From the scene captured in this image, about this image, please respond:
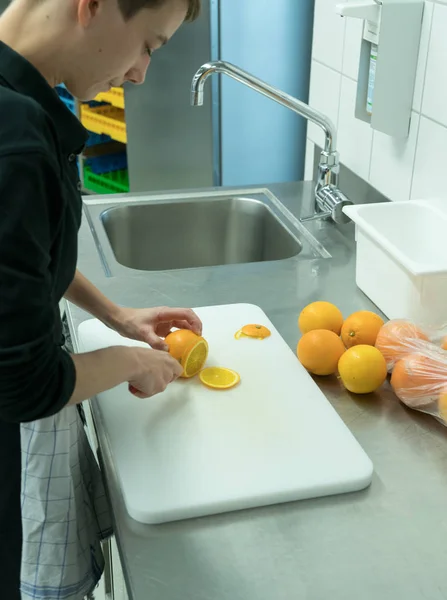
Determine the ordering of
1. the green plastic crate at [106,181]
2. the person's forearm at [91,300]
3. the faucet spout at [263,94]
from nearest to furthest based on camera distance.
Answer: the person's forearm at [91,300]
the faucet spout at [263,94]
the green plastic crate at [106,181]

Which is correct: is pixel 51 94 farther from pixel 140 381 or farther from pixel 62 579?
pixel 62 579

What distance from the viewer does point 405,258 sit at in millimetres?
1045

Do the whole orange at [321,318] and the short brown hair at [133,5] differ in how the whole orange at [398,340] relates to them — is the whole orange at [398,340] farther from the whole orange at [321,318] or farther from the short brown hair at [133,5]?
the short brown hair at [133,5]

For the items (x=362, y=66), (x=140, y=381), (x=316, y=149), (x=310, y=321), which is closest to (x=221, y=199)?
(x=316, y=149)

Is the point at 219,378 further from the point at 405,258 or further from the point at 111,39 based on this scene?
the point at 111,39

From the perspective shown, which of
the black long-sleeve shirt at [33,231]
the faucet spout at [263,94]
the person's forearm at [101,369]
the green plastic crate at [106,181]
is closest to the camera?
the black long-sleeve shirt at [33,231]

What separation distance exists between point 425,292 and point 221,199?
763 mm

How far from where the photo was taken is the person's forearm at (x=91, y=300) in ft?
3.33

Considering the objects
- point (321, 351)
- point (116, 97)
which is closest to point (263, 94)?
point (321, 351)

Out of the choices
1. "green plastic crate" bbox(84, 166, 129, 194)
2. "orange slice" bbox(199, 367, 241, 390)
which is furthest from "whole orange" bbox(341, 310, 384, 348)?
"green plastic crate" bbox(84, 166, 129, 194)

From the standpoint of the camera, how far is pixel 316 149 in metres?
1.82

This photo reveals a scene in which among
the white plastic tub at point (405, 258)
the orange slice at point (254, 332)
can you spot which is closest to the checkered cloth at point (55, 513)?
the orange slice at point (254, 332)

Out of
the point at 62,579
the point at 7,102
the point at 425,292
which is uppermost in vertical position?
the point at 7,102

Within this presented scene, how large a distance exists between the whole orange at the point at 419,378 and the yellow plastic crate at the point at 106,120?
199 centimetres
